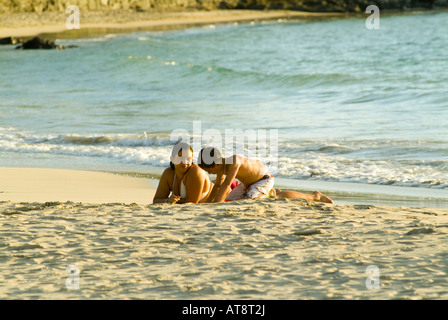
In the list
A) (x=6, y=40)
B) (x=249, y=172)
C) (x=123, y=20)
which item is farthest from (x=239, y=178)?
(x=123, y=20)

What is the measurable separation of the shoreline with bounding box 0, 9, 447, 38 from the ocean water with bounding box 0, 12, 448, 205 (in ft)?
45.4

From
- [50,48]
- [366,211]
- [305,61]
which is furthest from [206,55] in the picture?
[366,211]

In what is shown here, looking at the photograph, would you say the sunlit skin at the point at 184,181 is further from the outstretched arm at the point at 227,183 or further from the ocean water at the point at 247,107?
the ocean water at the point at 247,107

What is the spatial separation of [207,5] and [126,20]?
14.2 metres

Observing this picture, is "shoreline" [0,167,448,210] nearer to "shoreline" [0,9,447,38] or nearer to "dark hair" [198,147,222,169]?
"dark hair" [198,147,222,169]

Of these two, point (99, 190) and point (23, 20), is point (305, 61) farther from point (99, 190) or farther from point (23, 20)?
point (23, 20)

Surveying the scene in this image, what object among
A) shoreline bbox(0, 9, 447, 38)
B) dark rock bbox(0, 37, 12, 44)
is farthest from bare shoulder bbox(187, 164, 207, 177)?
shoreline bbox(0, 9, 447, 38)

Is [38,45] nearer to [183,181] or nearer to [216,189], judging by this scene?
[183,181]

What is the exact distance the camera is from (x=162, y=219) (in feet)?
18.1

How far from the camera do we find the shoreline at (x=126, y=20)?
4635 cm

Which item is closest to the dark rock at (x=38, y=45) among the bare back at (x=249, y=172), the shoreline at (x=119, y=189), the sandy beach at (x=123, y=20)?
the sandy beach at (x=123, y=20)

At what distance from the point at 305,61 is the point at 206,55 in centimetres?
530

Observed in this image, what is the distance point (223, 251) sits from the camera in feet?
15.3

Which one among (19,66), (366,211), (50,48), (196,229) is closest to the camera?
(196,229)
